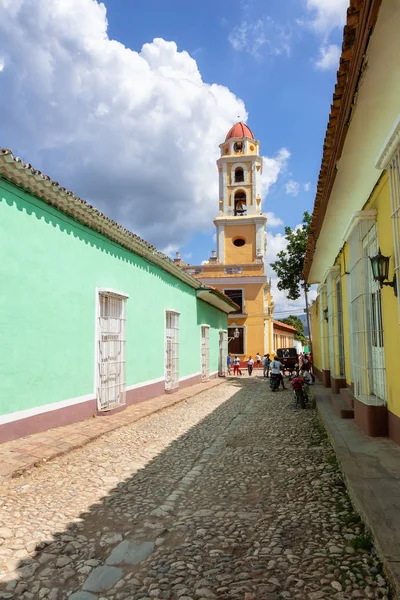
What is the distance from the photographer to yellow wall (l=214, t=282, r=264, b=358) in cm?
2545

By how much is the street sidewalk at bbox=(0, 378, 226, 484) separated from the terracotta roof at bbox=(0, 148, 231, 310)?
312cm

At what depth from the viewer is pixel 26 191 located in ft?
18.0

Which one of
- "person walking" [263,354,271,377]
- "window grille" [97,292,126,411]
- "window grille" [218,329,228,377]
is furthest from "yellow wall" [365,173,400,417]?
"window grille" [218,329,228,377]

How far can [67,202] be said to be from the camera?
245 inches

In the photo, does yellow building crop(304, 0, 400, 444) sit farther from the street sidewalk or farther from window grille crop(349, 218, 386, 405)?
the street sidewalk

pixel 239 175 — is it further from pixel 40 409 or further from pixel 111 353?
pixel 40 409

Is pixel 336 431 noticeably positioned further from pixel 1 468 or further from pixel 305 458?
pixel 1 468

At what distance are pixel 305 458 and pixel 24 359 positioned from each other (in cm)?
359

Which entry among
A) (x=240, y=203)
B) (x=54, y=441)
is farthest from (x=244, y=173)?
(x=54, y=441)

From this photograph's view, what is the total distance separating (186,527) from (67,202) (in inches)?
186

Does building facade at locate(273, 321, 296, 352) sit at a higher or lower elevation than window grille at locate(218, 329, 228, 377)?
higher

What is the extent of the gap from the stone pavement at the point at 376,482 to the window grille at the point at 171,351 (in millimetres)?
6527

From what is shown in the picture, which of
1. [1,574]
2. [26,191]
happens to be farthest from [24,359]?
[1,574]

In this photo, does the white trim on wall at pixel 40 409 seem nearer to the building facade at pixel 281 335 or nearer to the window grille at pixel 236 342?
the window grille at pixel 236 342
